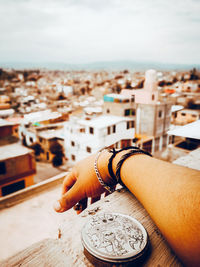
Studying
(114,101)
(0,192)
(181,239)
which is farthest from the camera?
(114,101)

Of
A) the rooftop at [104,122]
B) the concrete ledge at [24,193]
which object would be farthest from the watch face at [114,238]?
the rooftop at [104,122]

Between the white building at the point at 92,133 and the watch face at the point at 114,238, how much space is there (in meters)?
3.18

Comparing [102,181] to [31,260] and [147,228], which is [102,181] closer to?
[147,228]

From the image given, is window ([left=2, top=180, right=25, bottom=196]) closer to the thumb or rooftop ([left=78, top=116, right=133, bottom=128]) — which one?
rooftop ([left=78, top=116, right=133, bottom=128])

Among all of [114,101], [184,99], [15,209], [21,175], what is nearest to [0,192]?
[21,175]

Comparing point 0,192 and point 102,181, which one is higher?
point 102,181

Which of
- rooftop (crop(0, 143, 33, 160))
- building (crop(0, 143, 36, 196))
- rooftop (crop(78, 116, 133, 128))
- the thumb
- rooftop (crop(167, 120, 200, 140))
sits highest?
rooftop (crop(167, 120, 200, 140))

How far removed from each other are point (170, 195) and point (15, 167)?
4962mm

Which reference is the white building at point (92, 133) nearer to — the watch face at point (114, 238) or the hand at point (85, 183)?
the hand at point (85, 183)

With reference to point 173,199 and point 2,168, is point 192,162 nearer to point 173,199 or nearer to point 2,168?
point 173,199

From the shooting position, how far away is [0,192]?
4621mm

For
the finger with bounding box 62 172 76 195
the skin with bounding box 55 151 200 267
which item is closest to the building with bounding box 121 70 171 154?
the finger with bounding box 62 172 76 195

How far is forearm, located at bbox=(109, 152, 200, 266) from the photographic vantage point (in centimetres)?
34

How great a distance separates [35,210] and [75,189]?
2971 millimetres
